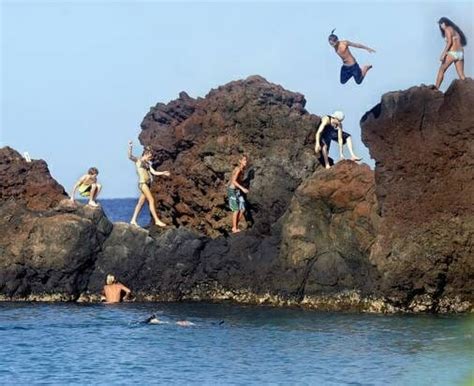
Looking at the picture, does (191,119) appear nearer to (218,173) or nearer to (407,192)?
(218,173)

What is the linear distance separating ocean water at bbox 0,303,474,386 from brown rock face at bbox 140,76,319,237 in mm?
3407

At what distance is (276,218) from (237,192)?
1.27m

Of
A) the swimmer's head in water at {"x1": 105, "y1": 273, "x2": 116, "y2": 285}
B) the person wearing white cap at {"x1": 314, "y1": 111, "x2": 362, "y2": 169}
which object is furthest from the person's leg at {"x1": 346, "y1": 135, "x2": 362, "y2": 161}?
the swimmer's head in water at {"x1": 105, "y1": 273, "x2": 116, "y2": 285}

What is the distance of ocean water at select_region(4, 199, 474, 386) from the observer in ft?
73.6

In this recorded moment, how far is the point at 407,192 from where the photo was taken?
28062mm

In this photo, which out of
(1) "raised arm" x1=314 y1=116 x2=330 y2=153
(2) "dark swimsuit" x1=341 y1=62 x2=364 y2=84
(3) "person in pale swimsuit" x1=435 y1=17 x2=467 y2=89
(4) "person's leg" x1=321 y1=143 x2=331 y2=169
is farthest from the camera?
(4) "person's leg" x1=321 y1=143 x2=331 y2=169

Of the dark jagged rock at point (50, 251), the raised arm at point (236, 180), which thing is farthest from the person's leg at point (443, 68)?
the dark jagged rock at point (50, 251)

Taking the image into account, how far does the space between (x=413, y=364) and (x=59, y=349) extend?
748 centimetres

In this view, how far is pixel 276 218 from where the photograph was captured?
31.7 meters

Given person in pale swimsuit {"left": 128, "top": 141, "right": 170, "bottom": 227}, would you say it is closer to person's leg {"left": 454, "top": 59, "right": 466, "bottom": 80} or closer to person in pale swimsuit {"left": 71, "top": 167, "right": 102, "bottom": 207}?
person in pale swimsuit {"left": 71, "top": 167, "right": 102, "bottom": 207}

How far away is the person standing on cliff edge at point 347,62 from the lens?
2997 cm

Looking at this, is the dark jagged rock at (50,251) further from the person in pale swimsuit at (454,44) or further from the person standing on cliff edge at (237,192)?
the person in pale swimsuit at (454,44)

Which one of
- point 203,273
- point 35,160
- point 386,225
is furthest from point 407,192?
point 35,160

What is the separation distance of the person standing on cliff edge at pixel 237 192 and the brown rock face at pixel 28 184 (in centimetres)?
490
